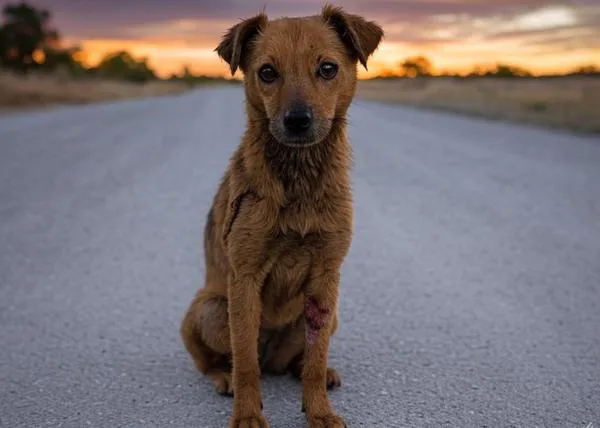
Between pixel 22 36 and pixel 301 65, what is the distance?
90.3 metres

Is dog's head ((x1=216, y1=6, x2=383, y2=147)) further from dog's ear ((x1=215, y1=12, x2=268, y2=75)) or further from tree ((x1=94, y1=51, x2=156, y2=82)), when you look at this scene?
tree ((x1=94, y1=51, x2=156, y2=82))

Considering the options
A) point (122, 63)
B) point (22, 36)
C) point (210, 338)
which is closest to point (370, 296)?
point (210, 338)

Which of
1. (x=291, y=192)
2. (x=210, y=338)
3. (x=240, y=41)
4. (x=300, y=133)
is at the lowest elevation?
(x=210, y=338)

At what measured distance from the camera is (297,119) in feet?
10.4

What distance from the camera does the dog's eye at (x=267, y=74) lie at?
3.35m

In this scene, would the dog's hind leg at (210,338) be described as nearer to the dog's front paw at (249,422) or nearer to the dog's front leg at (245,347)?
the dog's front leg at (245,347)

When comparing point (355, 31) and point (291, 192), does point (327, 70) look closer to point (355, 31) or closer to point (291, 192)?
point (355, 31)

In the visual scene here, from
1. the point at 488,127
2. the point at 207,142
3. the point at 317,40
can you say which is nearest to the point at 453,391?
the point at 317,40

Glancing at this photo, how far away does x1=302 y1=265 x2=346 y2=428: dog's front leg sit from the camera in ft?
11.1

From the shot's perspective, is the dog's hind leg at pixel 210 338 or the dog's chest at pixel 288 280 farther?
the dog's hind leg at pixel 210 338

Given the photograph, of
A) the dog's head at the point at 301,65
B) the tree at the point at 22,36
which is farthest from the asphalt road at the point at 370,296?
the tree at the point at 22,36

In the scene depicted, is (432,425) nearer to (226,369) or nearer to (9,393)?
(226,369)

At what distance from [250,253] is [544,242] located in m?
4.55

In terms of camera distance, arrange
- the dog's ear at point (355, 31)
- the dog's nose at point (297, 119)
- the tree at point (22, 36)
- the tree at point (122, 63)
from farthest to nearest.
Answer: the tree at point (122, 63) → the tree at point (22, 36) → the dog's ear at point (355, 31) → the dog's nose at point (297, 119)
